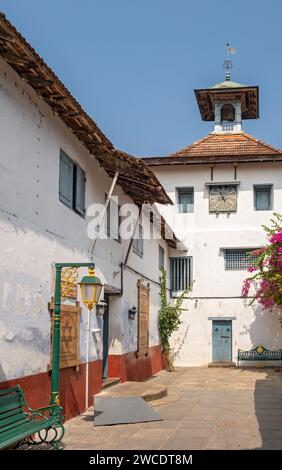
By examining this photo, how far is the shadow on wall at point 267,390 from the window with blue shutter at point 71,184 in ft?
15.4

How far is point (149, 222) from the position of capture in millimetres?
18234

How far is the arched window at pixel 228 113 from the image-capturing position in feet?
82.9

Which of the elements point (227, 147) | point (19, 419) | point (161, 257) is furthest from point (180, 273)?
point (19, 419)

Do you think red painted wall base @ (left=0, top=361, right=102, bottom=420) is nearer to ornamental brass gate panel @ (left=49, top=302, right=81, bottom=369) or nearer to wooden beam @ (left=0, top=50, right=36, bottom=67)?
ornamental brass gate panel @ (left=49, top=302, right=81, bottom=369)

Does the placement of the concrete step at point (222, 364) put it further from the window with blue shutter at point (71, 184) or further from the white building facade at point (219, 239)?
the window with blue shutter at point (71, 184)

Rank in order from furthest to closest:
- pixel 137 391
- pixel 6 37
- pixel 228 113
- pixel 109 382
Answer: pixel 228 113, pixel 109 382, pixel 137 391, pixel 6 37

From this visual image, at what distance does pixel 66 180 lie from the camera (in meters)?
10.2

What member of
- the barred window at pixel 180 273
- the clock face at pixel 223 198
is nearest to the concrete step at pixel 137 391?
the barred window at pixel 180 273

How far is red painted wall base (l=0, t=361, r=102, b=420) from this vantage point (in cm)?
802

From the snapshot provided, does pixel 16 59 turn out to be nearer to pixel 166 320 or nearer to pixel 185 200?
pixel 166 320

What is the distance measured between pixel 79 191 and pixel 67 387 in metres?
3.47

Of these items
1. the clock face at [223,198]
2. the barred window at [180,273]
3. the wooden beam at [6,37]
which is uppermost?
the clock face at [223,198]

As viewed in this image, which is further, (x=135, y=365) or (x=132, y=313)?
(x=135, y=365)
